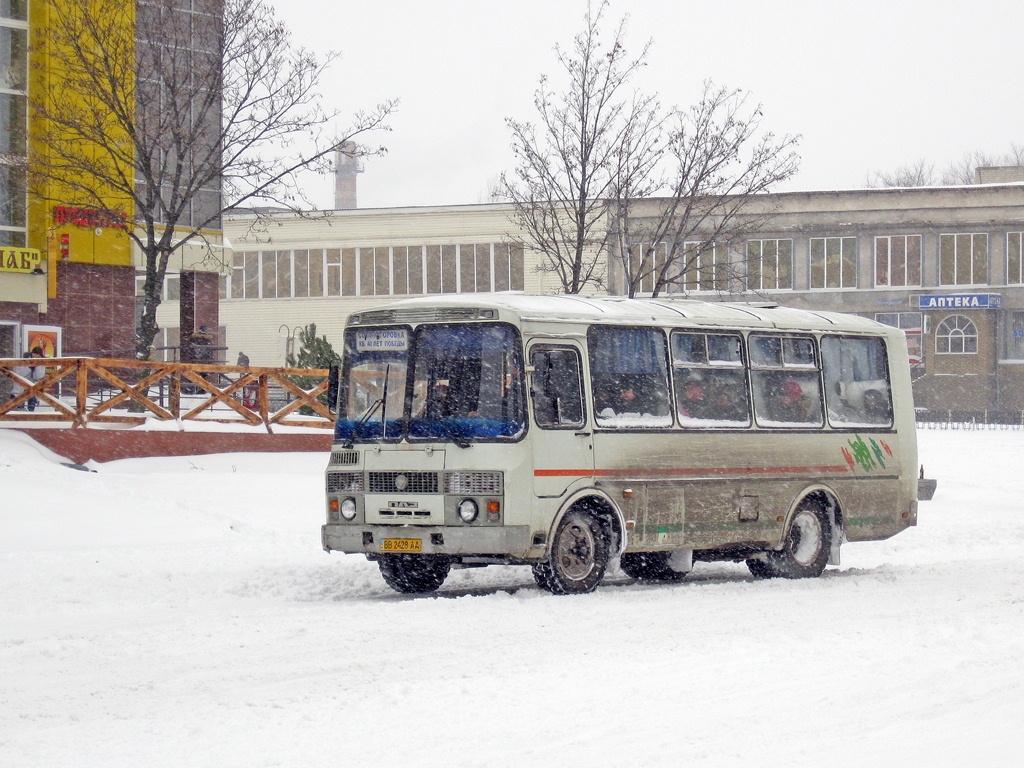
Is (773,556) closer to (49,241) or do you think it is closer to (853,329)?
(853,329)

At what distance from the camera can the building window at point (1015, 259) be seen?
65.6 m

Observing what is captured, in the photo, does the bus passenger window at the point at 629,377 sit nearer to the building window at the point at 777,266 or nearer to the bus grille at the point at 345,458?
the bus grille at the point at 345,458

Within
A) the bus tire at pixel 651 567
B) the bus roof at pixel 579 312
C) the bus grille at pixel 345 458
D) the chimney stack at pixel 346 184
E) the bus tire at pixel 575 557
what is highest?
the chimney stack at pixel 346 184

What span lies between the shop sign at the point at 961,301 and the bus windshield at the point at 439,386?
5531 cm

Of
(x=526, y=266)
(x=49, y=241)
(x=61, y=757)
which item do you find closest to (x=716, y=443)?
(x=61, y=757)

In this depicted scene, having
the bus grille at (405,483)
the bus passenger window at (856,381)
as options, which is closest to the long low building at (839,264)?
the bus passenger window at (856,381)

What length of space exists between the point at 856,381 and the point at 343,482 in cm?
641

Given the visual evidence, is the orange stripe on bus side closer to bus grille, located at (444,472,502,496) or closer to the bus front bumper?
bus grille, located at (444,472,502,496)

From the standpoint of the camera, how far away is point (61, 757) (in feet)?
23.0

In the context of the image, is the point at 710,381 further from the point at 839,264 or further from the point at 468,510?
the point at 839,264

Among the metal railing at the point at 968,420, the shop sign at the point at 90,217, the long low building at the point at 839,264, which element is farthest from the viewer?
the long low building at the point at 839,264

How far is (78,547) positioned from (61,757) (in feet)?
32.9

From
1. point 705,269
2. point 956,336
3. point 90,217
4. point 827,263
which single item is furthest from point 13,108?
point 956,336

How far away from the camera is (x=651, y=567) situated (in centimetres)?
1589
